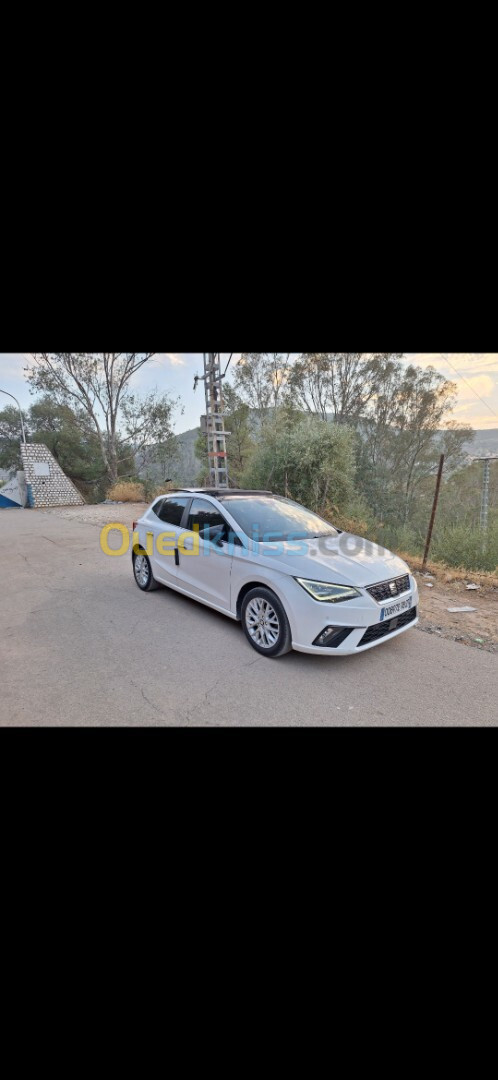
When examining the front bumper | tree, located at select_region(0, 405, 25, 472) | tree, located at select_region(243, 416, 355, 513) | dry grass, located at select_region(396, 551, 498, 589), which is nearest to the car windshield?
the front bumper

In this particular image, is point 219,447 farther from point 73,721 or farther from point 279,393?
point 279,393

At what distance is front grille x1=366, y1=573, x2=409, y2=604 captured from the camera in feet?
10.3

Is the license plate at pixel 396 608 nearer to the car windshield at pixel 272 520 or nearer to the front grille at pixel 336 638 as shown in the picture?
the front grille at pixel 336 638

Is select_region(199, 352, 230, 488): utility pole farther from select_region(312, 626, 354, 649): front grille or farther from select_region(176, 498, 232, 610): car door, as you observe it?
select_region(312, 626, 354, 649): front grille

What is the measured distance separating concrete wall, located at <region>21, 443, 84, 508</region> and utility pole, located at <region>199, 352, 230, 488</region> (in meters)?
12.0

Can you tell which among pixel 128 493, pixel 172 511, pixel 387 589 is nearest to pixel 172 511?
pixel 172 511

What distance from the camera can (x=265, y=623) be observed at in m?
3.37

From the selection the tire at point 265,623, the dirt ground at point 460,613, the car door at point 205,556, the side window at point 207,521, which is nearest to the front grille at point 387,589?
the tire at point 265,623

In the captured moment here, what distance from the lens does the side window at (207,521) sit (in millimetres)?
3885
